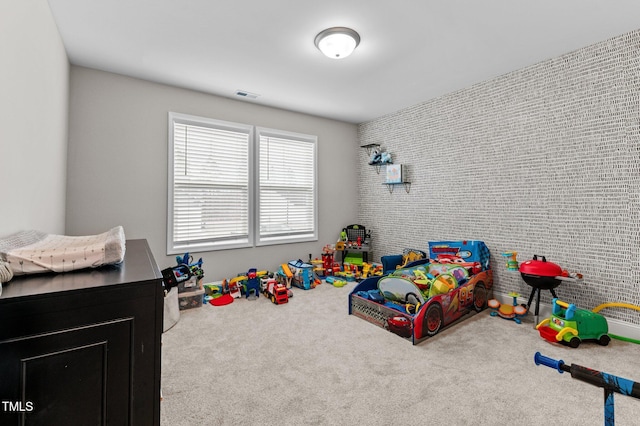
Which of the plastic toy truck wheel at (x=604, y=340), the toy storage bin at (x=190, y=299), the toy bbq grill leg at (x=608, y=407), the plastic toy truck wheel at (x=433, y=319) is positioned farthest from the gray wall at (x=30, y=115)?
the plastic toy truck wheel at (x=604, y=340)

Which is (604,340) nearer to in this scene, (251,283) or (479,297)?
(479,297)

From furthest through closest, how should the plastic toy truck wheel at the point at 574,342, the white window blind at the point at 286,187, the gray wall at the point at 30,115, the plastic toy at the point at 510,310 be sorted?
the white window blind at the point at 286,187 → the plastic toy at the point at 510,310 → the plastic toy truck wheel at the point at 574,342 → the gray wall at the point at 30,115

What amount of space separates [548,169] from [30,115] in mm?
4094

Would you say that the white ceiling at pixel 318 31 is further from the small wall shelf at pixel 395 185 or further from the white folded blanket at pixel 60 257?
the white folded blanket at pixel 60 257

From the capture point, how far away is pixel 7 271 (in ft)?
2.98

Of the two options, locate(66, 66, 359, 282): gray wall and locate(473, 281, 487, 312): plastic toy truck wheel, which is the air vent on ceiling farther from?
locate(473, 281, 487, 312): plastic toy truck wheel

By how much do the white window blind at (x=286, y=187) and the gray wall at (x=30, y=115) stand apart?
6.95 feet

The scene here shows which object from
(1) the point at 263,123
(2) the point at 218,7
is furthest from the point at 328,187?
(2) the point at 218,7

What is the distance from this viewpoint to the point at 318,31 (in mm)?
2314

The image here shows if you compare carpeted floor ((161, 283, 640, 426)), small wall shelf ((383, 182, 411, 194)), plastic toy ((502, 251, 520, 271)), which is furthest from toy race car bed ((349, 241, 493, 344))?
small wall shelf ((383, 182, 411, 194))

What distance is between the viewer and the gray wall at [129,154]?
2.91 metres

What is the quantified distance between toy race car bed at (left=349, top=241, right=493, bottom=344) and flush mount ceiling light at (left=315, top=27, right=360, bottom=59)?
2060 millimetres

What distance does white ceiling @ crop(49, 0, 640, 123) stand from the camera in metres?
2.05

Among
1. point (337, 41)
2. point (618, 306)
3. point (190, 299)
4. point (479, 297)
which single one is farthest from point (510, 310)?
point (190, 299)
